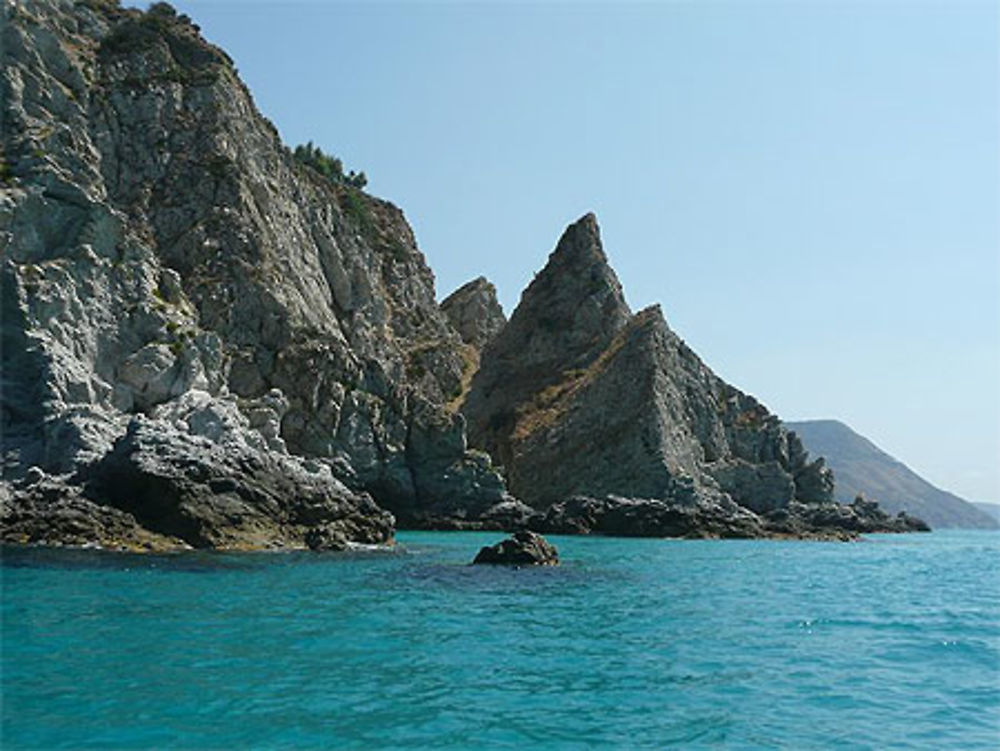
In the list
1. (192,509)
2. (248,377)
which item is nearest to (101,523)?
(192,509)

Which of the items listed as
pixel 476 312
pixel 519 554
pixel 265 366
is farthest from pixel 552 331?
pixel 519 554

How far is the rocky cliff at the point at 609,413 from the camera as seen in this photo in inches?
3642

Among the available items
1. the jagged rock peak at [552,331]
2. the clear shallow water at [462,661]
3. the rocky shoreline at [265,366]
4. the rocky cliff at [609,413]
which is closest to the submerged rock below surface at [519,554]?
the clear shallow water at [462,661]

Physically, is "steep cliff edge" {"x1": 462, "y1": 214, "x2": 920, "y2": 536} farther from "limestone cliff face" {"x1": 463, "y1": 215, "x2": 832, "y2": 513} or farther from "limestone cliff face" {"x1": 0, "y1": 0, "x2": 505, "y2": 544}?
"limestone cliff face" {"x1": 0, "y1": 0, "x2": 505, "y2": 544}

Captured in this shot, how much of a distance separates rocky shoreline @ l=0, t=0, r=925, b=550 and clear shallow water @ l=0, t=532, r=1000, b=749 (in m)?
8.61

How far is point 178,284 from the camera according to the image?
57.8 m

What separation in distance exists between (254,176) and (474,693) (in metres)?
78.2

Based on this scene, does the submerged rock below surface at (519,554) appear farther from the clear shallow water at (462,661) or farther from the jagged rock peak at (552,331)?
the jagged rock peak at (552,331)

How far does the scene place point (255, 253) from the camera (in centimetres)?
7781

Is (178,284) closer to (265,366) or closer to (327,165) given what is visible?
(265,366)

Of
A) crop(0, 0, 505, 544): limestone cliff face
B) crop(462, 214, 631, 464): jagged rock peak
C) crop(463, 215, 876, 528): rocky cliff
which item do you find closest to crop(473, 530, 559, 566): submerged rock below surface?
crop(0, 0, 505, 544): limestone cliff face

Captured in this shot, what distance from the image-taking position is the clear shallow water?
1387cm

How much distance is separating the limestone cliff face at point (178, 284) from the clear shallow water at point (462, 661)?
1575 centimetres

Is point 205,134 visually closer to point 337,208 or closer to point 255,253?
point 255,253
